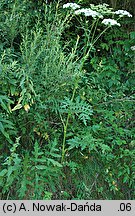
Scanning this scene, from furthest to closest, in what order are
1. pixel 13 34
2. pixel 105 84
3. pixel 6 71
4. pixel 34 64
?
pixel 105 84 < pixel 13 34 < pixel 34 64 < pixel 6 71

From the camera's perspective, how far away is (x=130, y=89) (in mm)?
3887

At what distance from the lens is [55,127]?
3117mm

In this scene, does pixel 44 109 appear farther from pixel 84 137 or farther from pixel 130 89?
pixel 130 89

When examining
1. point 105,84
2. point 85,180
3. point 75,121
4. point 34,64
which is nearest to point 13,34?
point 34,64

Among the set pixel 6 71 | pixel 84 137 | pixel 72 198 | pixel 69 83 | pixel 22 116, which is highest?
pixel 6 71

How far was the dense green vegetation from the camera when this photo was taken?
2732 mm

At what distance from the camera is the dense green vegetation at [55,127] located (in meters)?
2.73

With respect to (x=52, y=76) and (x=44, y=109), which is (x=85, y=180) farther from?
(x=52, y=76)

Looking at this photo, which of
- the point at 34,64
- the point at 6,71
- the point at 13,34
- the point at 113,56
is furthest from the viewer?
the point at 113,56

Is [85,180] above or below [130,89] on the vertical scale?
below

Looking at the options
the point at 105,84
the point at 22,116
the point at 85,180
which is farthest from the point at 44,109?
Answer: the point at 105,84

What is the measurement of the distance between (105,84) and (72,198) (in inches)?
52.9

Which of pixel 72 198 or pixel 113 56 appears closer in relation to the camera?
pixel 72 198

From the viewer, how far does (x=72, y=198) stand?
2.97m
